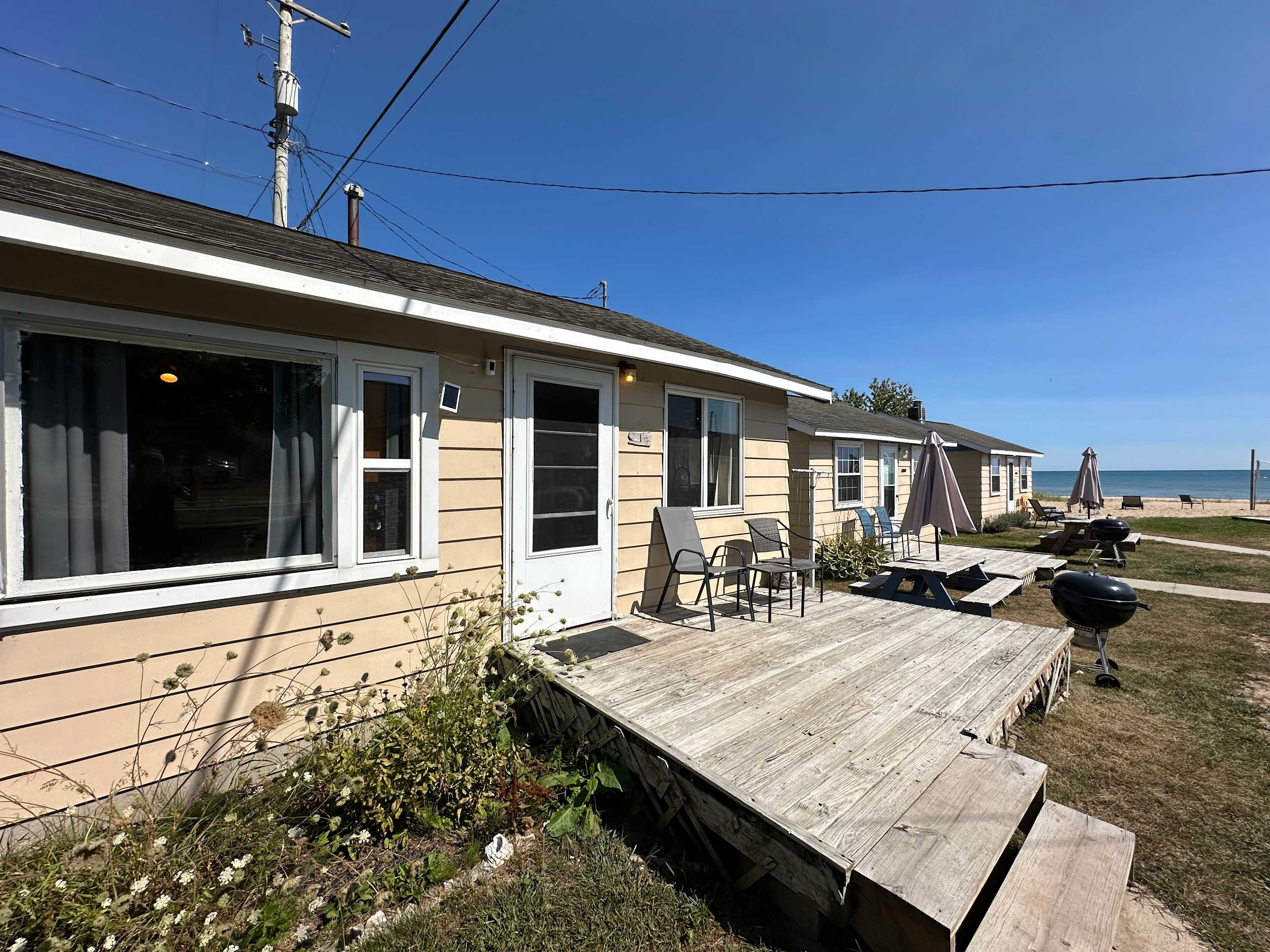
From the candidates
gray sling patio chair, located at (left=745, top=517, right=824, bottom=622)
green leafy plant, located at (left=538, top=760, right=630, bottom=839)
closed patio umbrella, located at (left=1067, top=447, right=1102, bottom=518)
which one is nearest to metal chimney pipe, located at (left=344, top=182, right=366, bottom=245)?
gray sling patio chair, located at (left=745, top=517, right=824, bottom=622)

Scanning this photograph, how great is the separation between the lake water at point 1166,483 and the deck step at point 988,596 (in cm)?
2930

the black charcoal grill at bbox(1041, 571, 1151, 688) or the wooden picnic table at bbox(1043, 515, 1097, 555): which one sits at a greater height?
the black charcoal grill at bbox(1041, 571, 1151, 688)

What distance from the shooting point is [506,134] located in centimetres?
728

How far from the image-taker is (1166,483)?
75.3m

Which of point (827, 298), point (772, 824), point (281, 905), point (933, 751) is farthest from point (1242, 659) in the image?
point (827, 298)

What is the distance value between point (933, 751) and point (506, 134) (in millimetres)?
8763

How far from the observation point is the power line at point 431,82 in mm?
3777

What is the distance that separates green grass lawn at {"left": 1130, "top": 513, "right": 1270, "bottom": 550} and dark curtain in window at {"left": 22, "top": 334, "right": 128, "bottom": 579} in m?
19.9

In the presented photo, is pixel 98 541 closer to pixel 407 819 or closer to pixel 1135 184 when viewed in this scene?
pixel 407 819

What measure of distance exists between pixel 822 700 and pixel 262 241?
14.2 feet

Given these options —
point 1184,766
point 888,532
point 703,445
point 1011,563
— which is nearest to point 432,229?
point 703,445

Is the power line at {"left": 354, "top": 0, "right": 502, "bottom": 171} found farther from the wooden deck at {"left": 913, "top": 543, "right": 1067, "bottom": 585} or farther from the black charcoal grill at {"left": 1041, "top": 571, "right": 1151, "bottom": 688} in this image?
the wooden deck at {"left": 913, "top": 543, "right": 1067, "bottom": 585}

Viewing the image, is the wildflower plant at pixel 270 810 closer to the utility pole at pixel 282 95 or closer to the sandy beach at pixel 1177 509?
the utility pole at pixel 282 95

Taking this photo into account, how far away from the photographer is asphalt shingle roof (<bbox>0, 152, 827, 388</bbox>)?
220cm
